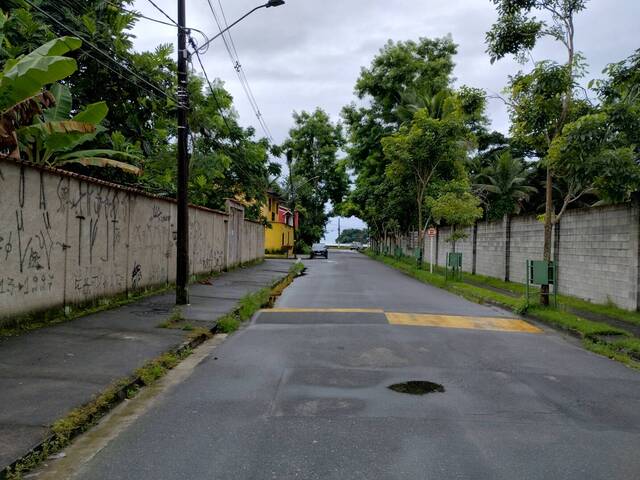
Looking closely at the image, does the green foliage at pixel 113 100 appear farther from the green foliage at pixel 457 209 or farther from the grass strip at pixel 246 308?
the green foliage at pixel 457 209

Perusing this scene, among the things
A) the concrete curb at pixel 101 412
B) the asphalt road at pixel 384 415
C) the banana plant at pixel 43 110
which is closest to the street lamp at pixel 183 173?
the banana plant at pixel 43 110

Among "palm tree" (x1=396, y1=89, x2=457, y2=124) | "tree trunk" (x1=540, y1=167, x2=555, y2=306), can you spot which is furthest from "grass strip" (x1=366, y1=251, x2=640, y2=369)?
"palm tree" (x1=396, y1=89, x2=457, y2=124)

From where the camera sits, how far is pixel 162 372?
6.53 metres

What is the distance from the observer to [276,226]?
58469 mm

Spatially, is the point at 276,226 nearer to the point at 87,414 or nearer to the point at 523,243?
the point at 523,243

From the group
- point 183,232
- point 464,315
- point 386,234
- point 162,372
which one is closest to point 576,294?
point 464,315

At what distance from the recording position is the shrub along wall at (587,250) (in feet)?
40.2

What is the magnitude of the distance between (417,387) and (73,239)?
6.86m

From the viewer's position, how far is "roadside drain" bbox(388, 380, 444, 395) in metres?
5.84

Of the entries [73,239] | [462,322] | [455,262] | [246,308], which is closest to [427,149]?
[455,262]

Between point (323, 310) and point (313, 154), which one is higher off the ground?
point (313, 154)

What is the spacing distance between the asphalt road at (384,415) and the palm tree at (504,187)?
2907cm

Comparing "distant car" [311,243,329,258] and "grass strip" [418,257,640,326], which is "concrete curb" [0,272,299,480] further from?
"distant car" [311,243,329,258]

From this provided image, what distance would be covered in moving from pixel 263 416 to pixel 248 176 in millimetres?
25912
